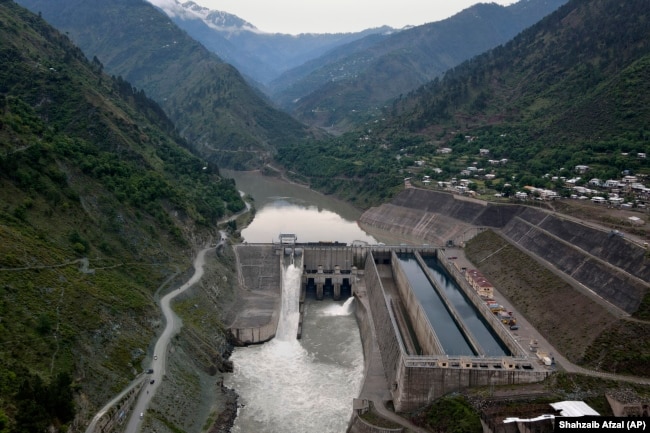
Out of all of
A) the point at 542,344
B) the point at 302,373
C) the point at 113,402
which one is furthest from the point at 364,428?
the point at 542,344

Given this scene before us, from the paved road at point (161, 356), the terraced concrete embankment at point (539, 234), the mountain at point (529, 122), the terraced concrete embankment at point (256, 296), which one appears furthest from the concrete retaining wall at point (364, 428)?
the mountain at point (529, 122)

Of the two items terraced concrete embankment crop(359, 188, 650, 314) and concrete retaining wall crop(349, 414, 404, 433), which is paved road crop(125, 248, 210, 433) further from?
terraced concrete embankment crop(359, 188, 650, 314)

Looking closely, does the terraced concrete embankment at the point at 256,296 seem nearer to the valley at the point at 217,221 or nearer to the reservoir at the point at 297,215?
the valley at the point at 217,221

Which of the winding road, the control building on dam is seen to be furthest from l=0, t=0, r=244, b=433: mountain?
the control building on dam

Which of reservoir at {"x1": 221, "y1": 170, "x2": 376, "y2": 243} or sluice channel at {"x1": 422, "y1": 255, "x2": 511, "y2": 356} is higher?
sluice channel at {"x1": 422, "y1": 255, "x2": 511, "y2": 356}

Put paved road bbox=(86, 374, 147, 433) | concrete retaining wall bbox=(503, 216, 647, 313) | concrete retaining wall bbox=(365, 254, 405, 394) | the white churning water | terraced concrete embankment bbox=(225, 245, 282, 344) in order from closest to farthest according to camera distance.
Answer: paved road bbox=(86, 374, 147, 433), the white churning water, concrete retaining wall bbox=(365, 254, 405, 394), concrete retaining wall bbox=(503, 216, 647, 313), terraced concrete embankment bbox=(225, 245, 282, 344)

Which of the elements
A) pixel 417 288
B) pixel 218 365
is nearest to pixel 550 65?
pixel 417 288
